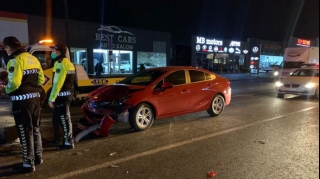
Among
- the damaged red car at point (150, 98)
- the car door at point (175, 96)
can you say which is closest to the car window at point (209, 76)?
the damaged red car at point (150, 98)

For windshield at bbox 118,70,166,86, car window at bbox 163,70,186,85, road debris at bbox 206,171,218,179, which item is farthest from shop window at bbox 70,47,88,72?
road debris at bbox 206,171,218,179

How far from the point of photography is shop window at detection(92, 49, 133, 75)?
25672 mm

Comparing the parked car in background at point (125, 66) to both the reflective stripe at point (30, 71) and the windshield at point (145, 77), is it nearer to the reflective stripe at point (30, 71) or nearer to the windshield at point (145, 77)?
the windshield at point (145, 77)

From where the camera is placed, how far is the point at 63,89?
539cm

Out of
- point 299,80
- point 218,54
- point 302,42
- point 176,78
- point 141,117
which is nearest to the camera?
point 141,117

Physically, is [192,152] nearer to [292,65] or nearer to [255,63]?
[292,65]

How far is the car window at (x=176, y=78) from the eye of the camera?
7.46m

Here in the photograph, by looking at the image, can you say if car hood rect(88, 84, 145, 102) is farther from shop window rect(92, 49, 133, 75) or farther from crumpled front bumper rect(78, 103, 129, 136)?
shop window rect(92, 49, 133, 75)

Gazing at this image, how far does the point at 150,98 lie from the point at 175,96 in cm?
80

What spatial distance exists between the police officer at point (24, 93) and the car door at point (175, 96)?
3202 mm

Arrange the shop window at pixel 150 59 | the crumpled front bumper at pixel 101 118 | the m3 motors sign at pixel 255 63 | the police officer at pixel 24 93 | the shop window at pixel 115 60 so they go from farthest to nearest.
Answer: the m3 motors sign at pixel 255 63 → the shop window at pixel 150 59 → the shop window at pixel 115 60 → the crumpled front bumper at pixel 101 118 → the police officer at pixel 24 93

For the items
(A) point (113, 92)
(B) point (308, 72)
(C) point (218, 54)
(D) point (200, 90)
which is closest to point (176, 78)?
(D) point (200, 90)

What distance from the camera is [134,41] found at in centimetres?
2792

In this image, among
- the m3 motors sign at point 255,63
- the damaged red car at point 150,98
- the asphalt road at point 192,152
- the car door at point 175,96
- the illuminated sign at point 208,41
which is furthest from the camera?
the illuminated sign at point 208,41
